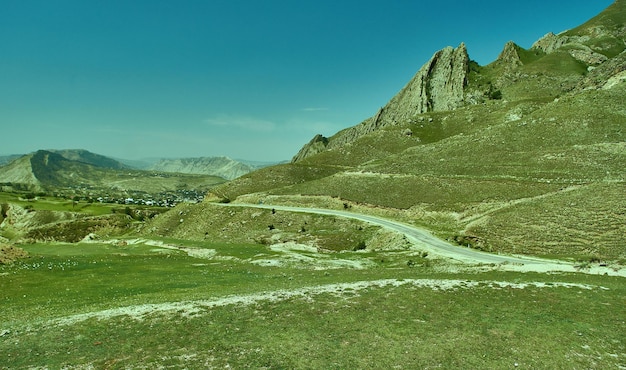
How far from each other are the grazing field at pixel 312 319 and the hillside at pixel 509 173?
2039cm

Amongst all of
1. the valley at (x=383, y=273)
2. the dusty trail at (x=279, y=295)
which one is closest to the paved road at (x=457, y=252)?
the valley at (x=383, y=273)

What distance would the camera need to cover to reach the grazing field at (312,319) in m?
15.6

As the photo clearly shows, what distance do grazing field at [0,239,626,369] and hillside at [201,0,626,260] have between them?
66.9ft

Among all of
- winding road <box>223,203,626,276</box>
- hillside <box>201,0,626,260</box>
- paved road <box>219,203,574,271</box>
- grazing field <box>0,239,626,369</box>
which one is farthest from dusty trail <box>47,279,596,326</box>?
hillside <box>201,0,626,260</box>

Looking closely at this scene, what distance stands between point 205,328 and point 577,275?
32.8m

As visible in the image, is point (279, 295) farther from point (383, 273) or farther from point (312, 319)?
point (383, 273)

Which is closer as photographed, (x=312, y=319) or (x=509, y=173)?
(x=312, y=319)

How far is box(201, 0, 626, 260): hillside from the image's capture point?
48.6m

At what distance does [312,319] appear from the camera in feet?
66.0

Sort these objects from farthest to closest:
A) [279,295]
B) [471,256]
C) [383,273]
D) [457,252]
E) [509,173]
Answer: [509,173] < [457,252] < [471,256] < [383,273] < [279,295]

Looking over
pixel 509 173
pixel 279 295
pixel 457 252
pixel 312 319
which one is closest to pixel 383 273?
pixel 279 295

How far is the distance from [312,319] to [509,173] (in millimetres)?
75286

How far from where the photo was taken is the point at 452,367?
14672mm

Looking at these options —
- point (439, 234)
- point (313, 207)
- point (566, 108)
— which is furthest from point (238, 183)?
point (566, 108)
